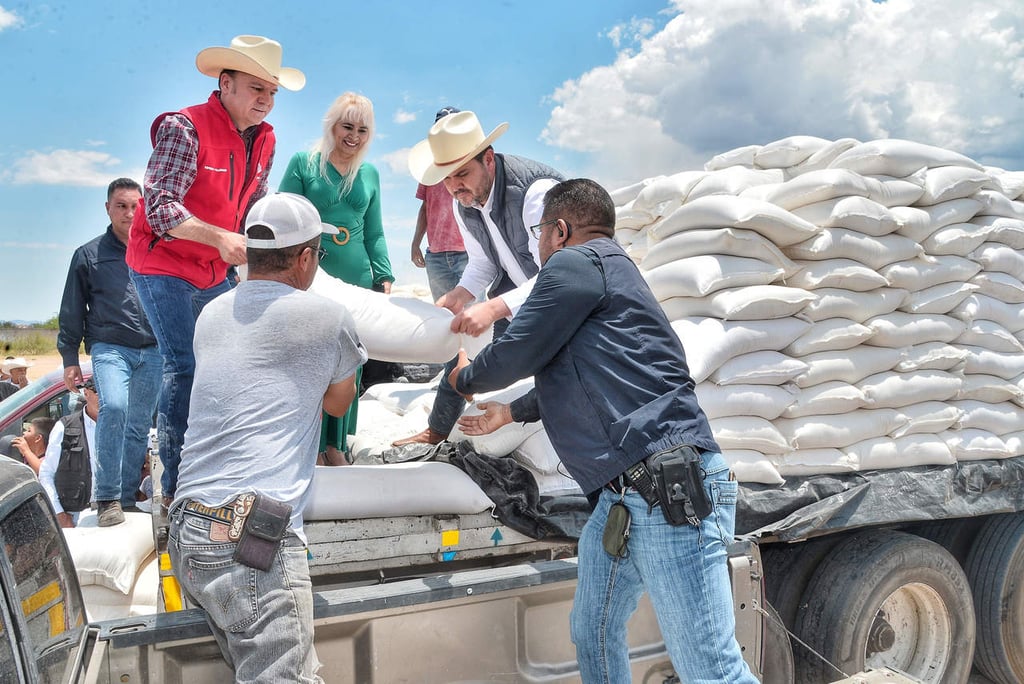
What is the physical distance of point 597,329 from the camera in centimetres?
229

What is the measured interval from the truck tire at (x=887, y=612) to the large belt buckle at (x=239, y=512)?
255 centimetres

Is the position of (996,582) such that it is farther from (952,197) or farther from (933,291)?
(952,197)

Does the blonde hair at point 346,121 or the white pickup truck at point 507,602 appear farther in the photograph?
the blonde hair at point 346,121

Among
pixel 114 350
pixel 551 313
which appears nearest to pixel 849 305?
pixel 551 313

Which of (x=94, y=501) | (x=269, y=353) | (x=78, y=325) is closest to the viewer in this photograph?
(x=269, y=353)

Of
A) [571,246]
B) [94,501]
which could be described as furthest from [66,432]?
[571,246]

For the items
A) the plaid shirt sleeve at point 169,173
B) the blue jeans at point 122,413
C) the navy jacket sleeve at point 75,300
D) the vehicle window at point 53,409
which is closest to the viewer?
the plaid shirt sleeve at point 169,173

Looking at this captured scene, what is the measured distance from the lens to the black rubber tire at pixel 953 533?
13.2ft

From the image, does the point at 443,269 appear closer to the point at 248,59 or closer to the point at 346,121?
the point at 346,121

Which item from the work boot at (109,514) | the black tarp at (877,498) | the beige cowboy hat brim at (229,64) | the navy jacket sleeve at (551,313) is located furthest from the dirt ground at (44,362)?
the navy jacket sleeve at (551,313)

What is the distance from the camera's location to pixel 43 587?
1751 millimetres

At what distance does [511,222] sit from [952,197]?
223 cm

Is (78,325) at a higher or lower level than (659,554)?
higher

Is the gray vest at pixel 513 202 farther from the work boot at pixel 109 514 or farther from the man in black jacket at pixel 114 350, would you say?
the work boot at pixel 109 514
